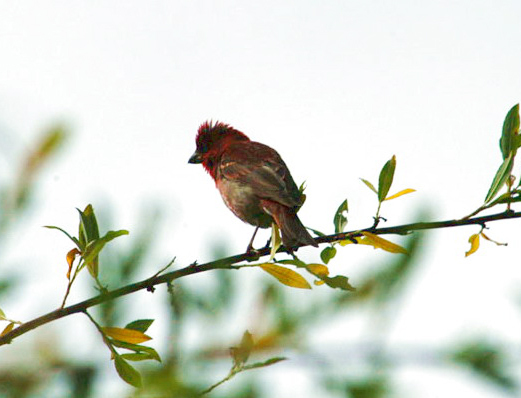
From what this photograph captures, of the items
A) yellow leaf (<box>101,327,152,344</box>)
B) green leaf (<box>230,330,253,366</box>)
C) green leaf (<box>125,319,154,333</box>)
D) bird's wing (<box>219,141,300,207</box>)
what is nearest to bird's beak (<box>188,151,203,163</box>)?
bird's wing (<box>219,141,300,207</box>)

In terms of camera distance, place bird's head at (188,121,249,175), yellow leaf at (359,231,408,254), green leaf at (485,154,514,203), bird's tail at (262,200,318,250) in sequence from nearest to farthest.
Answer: yellow leaf at (359,231,408,254), green leaf at (485,154,514,203), bird's tail at (262,200,318,250), bird's head at (188,121,249,175)

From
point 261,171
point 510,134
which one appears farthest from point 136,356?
point 261,171

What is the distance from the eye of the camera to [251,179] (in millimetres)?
6672

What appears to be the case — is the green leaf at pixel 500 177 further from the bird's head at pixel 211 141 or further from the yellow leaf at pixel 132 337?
the bird's head at pixel 211 141

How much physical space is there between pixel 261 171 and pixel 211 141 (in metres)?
1.70

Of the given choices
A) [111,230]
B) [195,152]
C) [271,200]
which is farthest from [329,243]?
[195,152]

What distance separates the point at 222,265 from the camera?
118 centimetres

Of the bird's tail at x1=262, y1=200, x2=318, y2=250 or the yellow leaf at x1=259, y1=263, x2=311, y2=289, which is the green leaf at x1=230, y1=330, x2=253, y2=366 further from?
the bird's tail at x1=262, y1=200, x2=318, y2=250

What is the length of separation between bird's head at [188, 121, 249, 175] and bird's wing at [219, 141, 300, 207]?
26 centimetres

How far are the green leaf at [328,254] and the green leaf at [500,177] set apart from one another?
1.97 ft

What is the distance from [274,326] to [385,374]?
0.62 feet

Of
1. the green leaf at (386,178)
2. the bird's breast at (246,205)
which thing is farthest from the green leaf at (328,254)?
the bird's breast at (246,205)

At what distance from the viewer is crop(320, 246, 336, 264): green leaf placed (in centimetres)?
299

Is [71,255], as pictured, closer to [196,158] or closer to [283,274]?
[283,274]
